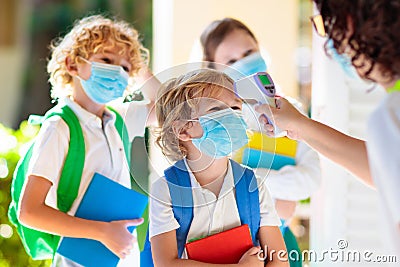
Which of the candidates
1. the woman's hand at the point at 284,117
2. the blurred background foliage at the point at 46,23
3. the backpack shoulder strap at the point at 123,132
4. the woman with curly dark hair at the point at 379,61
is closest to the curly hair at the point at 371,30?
the woman with curly dark hair at the point at 379,61

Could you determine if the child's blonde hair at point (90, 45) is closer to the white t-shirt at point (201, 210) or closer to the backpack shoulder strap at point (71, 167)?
the backpack shoulder strap at point (71, 167)

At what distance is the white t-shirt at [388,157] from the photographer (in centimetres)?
142

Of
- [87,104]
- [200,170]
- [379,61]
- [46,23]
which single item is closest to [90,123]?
[87,104]

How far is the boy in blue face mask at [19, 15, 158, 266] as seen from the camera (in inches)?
85.9

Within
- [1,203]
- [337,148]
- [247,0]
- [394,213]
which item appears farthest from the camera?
[247,0]

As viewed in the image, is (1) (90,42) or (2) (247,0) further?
(2) (247,0)

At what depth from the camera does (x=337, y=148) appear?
1761 mm

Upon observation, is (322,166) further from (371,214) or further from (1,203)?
(1,203)

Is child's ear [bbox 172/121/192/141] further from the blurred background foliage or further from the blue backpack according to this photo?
the blurred background foliage

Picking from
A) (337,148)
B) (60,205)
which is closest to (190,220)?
(337,148)

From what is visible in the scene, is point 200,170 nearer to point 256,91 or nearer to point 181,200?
point 181,200

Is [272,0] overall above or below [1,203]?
above

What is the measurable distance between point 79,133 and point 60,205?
0.21 metres

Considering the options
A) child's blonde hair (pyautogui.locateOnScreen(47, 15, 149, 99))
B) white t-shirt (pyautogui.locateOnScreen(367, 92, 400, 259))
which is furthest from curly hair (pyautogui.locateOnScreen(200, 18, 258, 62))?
white t-shirt (pyautogui.locateOnScreen(367, 92, 400, 259))
